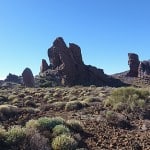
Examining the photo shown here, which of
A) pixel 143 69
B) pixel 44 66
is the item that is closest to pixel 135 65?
pixel 143 69

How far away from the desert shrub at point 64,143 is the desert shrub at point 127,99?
11780 mm

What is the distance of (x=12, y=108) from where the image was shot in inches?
975

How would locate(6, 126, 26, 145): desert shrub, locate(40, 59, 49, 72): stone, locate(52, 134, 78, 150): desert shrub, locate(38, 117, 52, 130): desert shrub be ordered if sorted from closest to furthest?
locate(6, 126, 26, 145): desert shrub
locate(52, 134, 78, 150): desert shrub
locate(38, 117, 52, 130): desert shrub
locate(40, 59, 49, 72): stone

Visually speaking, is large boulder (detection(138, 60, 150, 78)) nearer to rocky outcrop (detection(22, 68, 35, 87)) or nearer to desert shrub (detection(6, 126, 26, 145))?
rocky outcrop (detection(22, 68, 35, 87))

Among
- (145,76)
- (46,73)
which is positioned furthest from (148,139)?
(46,73)

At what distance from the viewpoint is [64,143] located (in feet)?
49.3

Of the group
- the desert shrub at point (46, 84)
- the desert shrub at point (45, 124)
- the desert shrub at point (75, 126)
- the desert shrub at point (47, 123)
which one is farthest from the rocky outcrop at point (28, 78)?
the desert shrub at point (45, 124)

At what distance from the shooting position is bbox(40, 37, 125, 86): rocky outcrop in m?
88.6

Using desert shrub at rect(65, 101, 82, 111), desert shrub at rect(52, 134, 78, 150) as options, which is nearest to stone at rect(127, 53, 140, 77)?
desert shrub at rect(65, 101, 82, 111)

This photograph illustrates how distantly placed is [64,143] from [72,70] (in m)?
74.1

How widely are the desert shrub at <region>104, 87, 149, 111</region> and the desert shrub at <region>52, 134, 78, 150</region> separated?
38.6 ft

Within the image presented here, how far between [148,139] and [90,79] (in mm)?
71622

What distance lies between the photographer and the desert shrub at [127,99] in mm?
27047

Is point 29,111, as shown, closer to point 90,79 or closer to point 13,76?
point 90,79
